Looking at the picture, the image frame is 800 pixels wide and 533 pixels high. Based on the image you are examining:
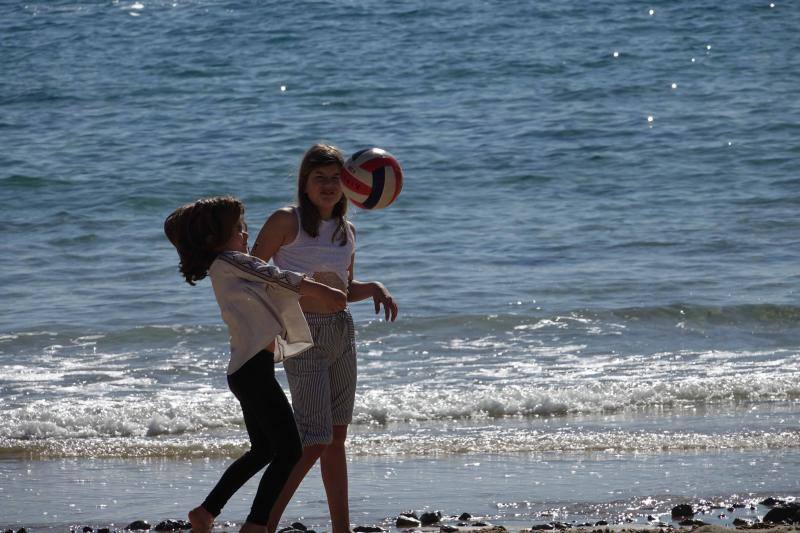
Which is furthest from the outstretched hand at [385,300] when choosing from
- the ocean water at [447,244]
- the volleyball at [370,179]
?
the ocean water at [447,244]

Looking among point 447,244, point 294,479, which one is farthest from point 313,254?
point 447,244

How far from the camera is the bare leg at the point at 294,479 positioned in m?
4.71

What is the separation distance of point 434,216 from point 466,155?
297 centimetres

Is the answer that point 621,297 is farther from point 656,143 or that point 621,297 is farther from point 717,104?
point 717,104

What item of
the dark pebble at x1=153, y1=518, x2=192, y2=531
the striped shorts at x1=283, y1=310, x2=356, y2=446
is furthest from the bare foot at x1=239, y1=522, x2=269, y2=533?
the dark pebble at x1=153, y1=518, x2=192, y2=531

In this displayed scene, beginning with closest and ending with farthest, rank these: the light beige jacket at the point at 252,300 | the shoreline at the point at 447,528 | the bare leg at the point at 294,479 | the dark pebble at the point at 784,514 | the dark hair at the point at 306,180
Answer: the light beige jacket at the point at 252,300 < the bare leg at the point at 294,479 < the dark hair at the point at 306,180 < the shoreline at the point at 447,528 < the dark pebble at the point at 784,514

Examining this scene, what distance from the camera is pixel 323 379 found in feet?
15.9

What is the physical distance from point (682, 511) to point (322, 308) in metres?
2.06

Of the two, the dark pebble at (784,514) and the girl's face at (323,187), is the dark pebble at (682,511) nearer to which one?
the dark pebble at (784,514)

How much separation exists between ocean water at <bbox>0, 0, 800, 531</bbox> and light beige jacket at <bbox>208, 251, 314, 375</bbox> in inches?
63.8

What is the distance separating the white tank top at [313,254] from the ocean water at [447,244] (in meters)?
1.52

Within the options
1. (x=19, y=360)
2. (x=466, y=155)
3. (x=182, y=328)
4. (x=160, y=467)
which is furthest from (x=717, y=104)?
(x=160, y=467)

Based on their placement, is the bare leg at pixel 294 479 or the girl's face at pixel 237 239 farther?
the bare leg at pixel 294 479

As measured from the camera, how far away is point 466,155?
1748 centimetres
